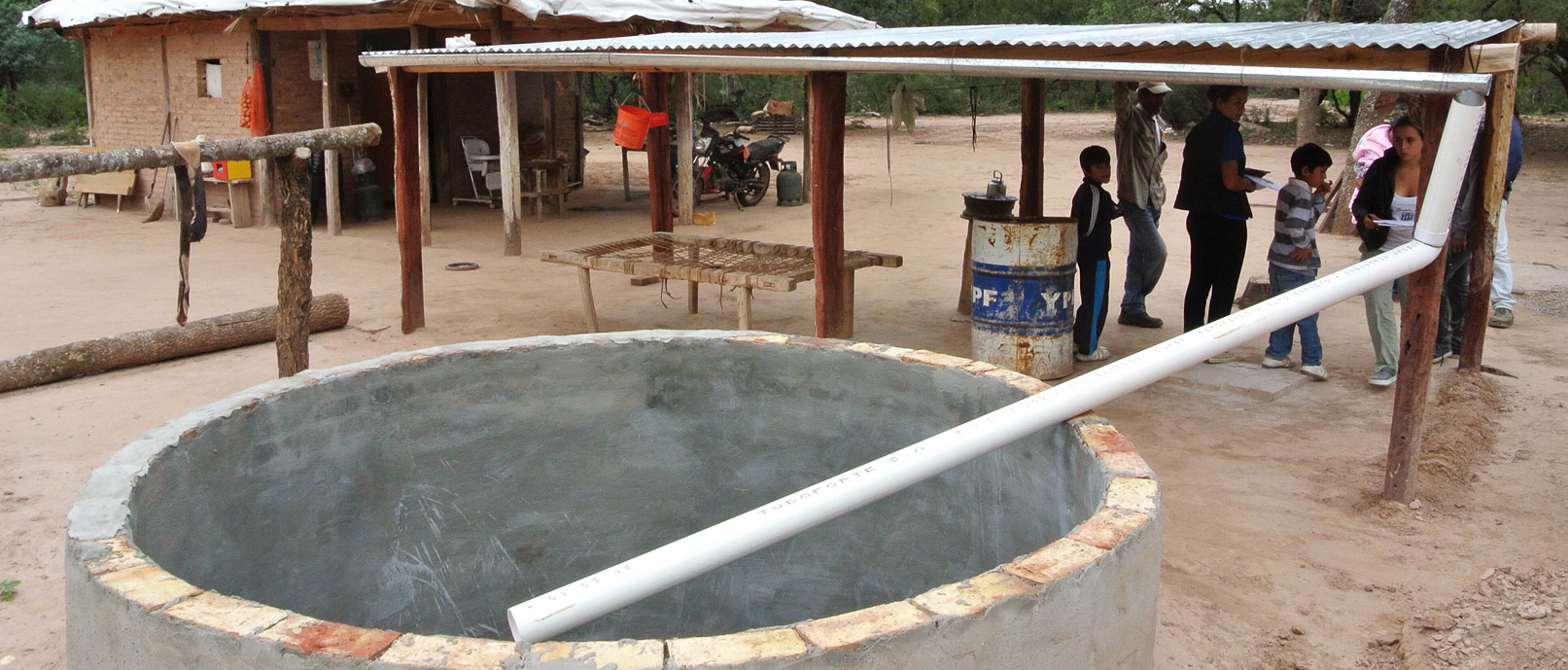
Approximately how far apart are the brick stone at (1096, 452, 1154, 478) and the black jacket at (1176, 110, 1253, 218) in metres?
4.10

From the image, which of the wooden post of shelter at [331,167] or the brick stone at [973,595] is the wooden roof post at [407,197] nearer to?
the wooden post of shelter at [331,167]

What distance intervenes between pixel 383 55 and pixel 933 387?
206 inches

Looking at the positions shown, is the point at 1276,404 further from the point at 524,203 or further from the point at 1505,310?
the point at 524,203

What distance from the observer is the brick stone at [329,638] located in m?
1.89

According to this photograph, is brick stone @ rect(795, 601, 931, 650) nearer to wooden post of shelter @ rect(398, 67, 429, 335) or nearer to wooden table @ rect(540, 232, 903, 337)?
wooden table @ rect(540, 232, 903, 337)

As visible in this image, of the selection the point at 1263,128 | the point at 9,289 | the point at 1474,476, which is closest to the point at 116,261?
the point at 9,289

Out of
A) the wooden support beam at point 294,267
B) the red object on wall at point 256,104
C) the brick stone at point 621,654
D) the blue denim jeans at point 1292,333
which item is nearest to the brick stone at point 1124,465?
the brick stone at point 621,654

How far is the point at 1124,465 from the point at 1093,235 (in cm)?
403

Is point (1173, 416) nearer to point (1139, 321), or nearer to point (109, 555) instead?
point (1139, 321)

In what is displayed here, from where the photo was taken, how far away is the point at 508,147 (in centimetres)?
1021

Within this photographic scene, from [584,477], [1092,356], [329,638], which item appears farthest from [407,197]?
[329,638]

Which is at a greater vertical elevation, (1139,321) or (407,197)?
(407,197)

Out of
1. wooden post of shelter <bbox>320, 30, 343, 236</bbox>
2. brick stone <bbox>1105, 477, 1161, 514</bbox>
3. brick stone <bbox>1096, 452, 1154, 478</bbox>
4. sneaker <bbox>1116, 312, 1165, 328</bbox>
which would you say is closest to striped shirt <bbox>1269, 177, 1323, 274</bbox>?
sneaker <bbox>1116, 312, 1165, 328</bbox>

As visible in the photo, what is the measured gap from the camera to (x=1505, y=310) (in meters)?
7.76
